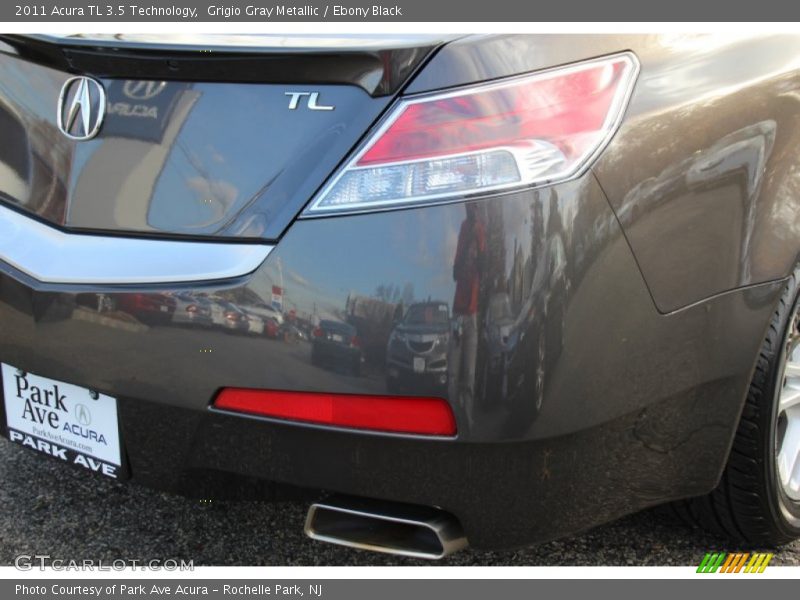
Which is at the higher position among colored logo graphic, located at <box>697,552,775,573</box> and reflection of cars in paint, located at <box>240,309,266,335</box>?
reflection of cars in paint, located at <box>240,309,266,335</box>

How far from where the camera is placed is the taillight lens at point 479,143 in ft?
5.28

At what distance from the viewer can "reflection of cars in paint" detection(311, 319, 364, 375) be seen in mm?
1638

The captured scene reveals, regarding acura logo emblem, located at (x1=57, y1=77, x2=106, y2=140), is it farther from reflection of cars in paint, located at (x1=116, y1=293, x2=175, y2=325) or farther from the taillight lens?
the taillight lens

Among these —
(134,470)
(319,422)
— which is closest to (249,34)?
(319,422)

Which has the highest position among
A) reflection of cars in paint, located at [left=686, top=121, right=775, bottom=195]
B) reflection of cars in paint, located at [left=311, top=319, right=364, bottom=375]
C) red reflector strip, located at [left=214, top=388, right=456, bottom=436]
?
reflection of cars in paint, located at [left=686, top=121, right=775, bottom=195]

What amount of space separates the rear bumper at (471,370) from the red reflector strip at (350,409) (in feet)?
0.07

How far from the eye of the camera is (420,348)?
161cm

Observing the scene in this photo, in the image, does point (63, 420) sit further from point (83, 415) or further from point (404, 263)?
point (404, 263)

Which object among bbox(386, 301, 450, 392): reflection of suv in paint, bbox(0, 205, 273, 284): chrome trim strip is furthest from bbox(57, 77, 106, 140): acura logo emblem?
bbox(386, 301, 450, 392): reflection of suv in paint

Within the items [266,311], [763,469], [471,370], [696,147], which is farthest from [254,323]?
[763,469]

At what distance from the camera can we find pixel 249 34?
1.76 metres

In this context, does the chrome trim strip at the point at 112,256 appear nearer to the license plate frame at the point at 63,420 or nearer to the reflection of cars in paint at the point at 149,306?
the reflection of cars in paint at the point at 149,306

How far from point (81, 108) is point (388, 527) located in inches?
42.0

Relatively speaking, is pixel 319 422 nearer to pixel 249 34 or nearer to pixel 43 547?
pixel 249 34
